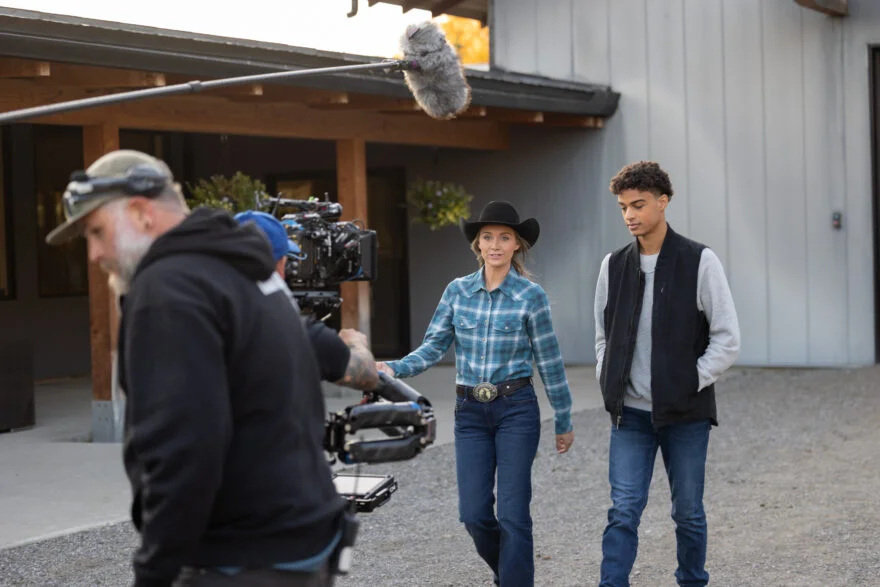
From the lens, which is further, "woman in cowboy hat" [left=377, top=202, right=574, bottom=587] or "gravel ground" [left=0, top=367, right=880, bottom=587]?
"gravel ground" [left=0, top=367, right=880, bottom=587]

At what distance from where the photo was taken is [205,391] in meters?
2.28

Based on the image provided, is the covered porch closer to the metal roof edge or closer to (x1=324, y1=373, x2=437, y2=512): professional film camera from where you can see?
the metal roof edge

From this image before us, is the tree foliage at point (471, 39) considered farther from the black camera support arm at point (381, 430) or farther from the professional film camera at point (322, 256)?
the black camera support arm at point (381, 430)

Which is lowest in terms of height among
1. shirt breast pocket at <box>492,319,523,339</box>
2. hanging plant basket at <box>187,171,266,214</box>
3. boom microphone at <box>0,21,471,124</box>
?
shirt breast pocket at <box>492,319,523,339</box>

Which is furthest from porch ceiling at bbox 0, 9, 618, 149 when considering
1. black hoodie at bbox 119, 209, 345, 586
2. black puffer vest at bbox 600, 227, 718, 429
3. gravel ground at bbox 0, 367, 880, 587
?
black hoodie at bbox 119, 209, 345, 586

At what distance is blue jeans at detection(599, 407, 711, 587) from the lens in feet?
15.8

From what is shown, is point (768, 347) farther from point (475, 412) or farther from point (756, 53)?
point (475, 412)

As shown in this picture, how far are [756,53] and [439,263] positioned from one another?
459 cm

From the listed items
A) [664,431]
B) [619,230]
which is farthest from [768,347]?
[664,431]

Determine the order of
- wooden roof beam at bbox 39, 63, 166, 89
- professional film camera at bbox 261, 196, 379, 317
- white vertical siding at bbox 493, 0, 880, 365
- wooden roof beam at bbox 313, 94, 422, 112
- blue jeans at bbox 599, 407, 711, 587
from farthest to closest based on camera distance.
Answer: white vertical siding at bbox 493, 0, 880, 365 < wooden roof beam at bbox 313, 94, 422, 112 < wooden roof beam at bbox 39, 63, 166, 89 < blue jeans at bbox 599, 407, 711, 587 < professional film camera at bbox 261, 196, 379, 317

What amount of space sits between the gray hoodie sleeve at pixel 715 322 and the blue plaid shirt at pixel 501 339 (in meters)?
0.56

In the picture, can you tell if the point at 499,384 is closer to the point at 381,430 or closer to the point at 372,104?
the point at 381,430

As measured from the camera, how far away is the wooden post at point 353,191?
12.1 metres

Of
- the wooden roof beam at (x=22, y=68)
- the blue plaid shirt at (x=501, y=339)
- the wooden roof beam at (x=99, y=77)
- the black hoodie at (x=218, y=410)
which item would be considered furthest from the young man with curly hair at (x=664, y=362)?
the wooden roof beam at (x=99, y=77)
